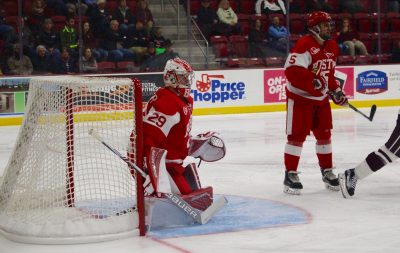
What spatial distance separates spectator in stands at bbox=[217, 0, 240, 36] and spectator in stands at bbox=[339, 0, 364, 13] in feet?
7.15

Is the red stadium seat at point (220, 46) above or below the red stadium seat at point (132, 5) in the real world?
below

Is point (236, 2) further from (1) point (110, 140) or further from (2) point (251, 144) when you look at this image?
(1) point (110, 140)

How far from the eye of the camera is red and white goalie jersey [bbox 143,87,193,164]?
4133 millimetres

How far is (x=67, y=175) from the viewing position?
404 centimetres

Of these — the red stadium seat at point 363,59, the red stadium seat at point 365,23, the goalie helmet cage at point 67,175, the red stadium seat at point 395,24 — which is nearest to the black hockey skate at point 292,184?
the goalie helmet cage at point 67,175

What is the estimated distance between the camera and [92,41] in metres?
10.8

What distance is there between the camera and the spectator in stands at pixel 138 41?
11055 mm

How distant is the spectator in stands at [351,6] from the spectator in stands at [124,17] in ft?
12.9

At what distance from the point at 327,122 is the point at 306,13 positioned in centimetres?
757

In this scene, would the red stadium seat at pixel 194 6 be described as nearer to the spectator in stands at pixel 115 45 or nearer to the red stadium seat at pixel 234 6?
the red stadium seat at pixel 234 6

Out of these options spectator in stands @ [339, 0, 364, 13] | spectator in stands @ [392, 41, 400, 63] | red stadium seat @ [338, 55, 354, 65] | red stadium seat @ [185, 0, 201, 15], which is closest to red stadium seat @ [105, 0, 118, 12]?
red stadium seat @ [185, 0, 201, 15]

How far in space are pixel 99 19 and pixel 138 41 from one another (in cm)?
64

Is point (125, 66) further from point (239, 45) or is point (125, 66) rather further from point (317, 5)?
point (317, 5)

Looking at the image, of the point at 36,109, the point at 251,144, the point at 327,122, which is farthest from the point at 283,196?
the point at 251,144
